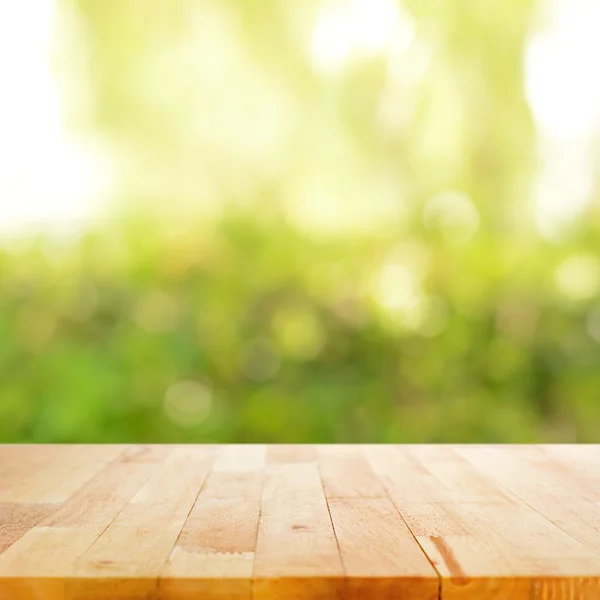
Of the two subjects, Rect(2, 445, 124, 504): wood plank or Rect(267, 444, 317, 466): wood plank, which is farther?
Rect(267, 444, 317, 466): wood plank

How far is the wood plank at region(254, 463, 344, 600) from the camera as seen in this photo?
92 cm

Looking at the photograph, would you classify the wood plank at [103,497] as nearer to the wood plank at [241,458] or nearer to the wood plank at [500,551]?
the wood plank at [241,458]

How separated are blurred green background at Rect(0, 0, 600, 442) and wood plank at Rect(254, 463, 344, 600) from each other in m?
2.33

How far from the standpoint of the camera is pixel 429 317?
3783 millimetres

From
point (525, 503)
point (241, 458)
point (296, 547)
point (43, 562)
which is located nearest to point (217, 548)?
point (296, 547)

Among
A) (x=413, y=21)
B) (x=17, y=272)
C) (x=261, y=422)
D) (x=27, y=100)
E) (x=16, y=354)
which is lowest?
(x=261, y=422)

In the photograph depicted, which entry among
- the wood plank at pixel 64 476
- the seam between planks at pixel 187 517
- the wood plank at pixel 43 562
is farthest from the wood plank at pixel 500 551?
the wood plank at pixel 64 476

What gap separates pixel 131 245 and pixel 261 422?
0.92 meters

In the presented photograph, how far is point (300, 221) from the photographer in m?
3.84

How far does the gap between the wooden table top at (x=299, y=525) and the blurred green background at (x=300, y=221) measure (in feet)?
6.50

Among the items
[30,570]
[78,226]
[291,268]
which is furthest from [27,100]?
[30,570]

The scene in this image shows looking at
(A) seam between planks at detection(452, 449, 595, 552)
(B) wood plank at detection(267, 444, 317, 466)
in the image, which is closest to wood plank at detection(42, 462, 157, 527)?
(B) wood plank at detection(267, 444, 317, 466)

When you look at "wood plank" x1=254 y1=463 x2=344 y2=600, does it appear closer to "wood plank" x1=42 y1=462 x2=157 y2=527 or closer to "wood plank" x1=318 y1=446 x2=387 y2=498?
"wood plank" x1=318 y1=446 x2=387 y2=498

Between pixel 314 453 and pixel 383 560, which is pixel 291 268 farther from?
pixel 383 560
